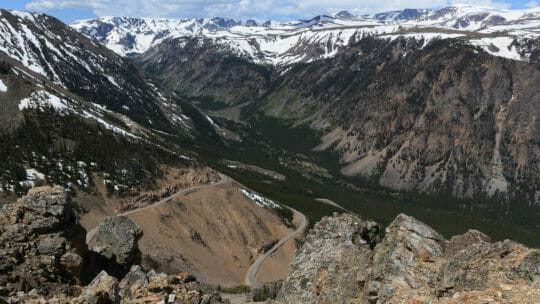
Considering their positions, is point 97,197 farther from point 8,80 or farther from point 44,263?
point 8,80

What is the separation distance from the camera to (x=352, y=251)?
1241 inches

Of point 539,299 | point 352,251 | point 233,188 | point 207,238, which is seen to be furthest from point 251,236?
point 539,299

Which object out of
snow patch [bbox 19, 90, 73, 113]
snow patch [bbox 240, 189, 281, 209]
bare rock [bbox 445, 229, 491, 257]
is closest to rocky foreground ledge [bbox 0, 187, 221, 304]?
bare rock [bbox 445, 229, 491, 257]

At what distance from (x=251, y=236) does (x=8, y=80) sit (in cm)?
9241

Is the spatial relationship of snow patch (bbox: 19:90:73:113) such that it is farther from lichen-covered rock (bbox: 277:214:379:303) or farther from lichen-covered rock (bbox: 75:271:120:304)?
lichen-covered rock (bbox: 277:214:379:303)

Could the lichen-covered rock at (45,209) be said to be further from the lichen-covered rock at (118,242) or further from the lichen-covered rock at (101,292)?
the lichen-covered rock at (101,292)

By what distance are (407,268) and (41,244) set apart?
2544 centimetres

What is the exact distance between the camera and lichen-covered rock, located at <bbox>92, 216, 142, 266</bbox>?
31.8 m

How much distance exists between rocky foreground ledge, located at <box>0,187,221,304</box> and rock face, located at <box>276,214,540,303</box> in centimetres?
919

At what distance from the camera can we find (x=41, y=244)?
27.6 m

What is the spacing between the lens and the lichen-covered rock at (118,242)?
3178cm

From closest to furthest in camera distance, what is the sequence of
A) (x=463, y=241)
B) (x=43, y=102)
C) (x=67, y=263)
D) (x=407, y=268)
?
(x=407, y=268), (x=463, y=241), (x=67, y=263), (x=43, y=102)

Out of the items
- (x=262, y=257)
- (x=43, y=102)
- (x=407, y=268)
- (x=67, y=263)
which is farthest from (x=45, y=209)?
(x=43, y=102)

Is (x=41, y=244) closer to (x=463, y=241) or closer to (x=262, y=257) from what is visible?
(x=463, y=241)
